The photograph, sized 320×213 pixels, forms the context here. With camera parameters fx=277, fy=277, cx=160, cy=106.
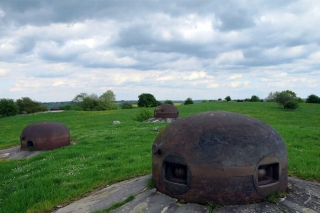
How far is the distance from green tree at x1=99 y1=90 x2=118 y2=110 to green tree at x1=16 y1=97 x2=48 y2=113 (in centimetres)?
1532

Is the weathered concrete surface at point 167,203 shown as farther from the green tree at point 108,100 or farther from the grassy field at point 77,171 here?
the green tree at point 108,100

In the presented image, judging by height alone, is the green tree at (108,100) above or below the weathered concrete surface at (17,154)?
above

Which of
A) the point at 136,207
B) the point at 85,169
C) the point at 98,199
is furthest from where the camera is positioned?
the point at 85,169

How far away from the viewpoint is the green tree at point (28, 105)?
221 feet

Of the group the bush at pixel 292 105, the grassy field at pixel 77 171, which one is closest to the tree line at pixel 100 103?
the bush at pixel 292 105

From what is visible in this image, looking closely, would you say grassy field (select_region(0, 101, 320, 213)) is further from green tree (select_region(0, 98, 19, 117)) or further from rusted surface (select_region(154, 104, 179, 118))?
green tree (select_region(0, 98, 19, 117))

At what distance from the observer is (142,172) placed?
8289mm

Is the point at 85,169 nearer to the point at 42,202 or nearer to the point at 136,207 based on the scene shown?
the point at 42,202

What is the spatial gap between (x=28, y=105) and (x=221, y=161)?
7205 centimetres

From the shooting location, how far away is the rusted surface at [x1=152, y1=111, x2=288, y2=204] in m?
5.04

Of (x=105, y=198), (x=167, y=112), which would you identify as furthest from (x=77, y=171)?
(x=167, y=112)

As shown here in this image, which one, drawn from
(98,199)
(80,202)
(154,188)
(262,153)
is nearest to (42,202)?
(80,202)

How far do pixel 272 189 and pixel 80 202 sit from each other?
4206 mm

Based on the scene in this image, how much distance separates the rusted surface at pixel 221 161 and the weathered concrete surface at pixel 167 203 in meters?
0.17
